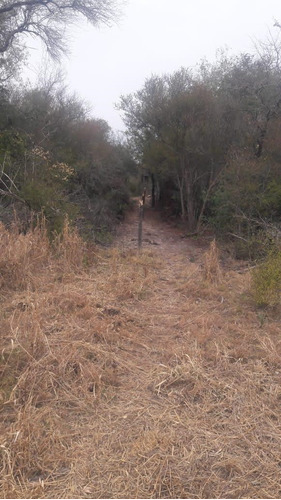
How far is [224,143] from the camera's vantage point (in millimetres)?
11727

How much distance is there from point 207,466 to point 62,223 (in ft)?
19.1

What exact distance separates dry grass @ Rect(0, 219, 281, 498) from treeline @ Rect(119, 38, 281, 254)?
13.8 feet

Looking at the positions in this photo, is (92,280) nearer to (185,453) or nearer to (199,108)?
(185,453)

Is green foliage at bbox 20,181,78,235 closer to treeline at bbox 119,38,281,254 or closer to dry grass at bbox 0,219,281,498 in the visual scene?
dry grass at bbox 0,219,281,498

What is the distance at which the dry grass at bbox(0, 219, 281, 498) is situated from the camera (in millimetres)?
2127

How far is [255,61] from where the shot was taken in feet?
41.0

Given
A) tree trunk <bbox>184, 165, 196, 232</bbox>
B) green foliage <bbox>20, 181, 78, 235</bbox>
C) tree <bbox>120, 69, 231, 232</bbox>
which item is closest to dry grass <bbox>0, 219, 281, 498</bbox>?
green foliage <bbox>20, 181, 78, 235</bbox>

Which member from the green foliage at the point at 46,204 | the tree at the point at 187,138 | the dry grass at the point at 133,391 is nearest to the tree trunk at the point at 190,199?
the tree at the point at 187,138

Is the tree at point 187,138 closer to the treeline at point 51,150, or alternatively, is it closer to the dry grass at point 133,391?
the treeline at point 51,150

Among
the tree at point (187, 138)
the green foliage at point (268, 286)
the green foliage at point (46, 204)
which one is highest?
the tree at point (187, 138)

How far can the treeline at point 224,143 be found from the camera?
9.33 m

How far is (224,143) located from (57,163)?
4.78m

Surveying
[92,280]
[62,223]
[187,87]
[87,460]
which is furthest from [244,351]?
[187,87]

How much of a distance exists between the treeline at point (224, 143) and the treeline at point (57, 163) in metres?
1.99
